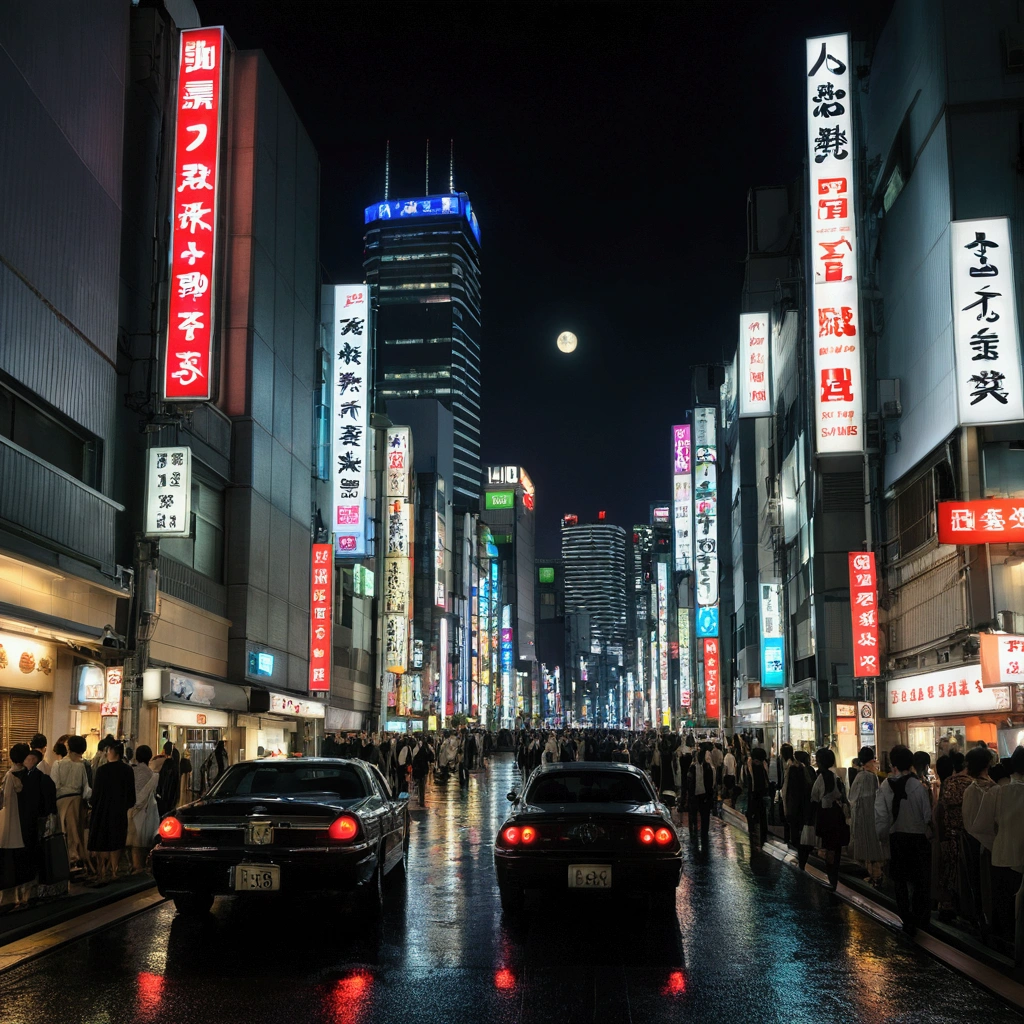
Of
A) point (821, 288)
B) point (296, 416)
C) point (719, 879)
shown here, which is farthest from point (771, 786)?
point (296, 416)

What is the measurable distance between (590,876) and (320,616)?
2804 cm

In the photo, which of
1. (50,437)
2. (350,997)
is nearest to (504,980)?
(350,997)

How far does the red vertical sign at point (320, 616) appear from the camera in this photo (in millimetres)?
36844

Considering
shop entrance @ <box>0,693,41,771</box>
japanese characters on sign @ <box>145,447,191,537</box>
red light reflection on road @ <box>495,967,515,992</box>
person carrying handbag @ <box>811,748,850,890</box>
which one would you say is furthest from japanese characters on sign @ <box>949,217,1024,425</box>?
shop entrance @ <box>0,693,41,771</box>

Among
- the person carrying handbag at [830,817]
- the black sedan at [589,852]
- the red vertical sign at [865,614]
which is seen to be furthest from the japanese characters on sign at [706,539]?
the black sedan at [589,852]

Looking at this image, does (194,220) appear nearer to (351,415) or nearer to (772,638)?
(351,415)

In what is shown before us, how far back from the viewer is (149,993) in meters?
7.39

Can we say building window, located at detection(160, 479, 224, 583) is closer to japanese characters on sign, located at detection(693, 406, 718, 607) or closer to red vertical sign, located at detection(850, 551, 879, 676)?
red vertical sign, located at detection(850, 551, 879, 676)

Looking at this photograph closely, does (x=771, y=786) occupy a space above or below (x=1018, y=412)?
below

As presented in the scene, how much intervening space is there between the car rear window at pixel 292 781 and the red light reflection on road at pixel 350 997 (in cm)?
318

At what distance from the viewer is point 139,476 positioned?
22.5 m

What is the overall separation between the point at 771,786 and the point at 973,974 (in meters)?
12.0

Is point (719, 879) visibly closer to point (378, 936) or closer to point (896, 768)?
point (896, 768)

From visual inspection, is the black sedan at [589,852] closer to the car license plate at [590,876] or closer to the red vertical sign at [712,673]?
the car license plate at [590,876]
